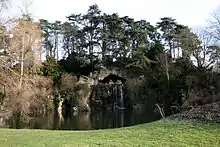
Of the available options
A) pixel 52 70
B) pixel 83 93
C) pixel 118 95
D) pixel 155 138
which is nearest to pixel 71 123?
pixel 83 93

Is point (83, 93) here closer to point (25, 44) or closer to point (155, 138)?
point (25, 44)

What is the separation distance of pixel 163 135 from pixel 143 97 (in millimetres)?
27804

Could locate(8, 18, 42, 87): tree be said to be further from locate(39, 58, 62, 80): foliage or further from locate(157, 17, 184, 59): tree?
locate(157, 17, 184, 59): tree

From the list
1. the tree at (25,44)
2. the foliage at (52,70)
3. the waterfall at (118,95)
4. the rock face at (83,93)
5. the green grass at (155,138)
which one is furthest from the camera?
the waterfall at (118,95)

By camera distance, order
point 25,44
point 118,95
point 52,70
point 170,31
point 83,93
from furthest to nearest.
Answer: point 118,95
point 170,31
point 83,93
point 52,70
point 25,44

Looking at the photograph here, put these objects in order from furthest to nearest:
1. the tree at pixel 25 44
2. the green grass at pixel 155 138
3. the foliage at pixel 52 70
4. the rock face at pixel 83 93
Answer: the rock face at pixel 83 93, the foliage at pixel 52 70, the tree at pixel 25 44, the green grass at pixel 155 138

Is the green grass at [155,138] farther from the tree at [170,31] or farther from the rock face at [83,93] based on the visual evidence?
the tree at [170,31]

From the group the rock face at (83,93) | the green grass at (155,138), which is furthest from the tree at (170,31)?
the green grass at (155,138)

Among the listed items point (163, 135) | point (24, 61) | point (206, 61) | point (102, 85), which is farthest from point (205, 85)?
point (163, 135)

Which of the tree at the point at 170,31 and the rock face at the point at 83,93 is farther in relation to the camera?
the tree at the point at 170,31

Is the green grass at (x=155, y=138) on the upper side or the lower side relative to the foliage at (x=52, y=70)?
lower

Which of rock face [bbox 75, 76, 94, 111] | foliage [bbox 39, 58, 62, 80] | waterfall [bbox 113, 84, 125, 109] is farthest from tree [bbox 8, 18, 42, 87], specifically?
waterfall [bbox 113, 84, 125, 109]

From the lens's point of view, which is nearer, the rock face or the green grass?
the green grass

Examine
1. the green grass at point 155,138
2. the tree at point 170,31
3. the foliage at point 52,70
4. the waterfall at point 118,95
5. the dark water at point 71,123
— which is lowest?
the dark water at point 71,123
